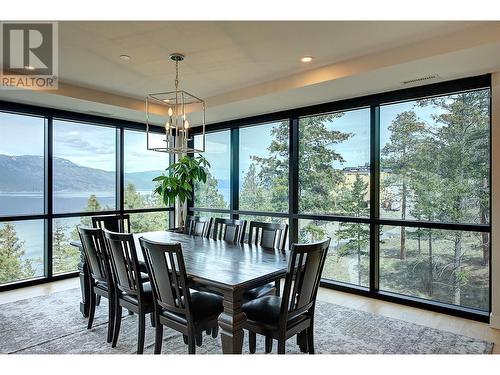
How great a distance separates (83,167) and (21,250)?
5.01 feet

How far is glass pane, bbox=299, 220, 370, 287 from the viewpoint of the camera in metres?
4.26

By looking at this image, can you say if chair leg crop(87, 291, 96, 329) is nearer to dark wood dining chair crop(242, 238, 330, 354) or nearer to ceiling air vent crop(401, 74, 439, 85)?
dark wood dining chair crop(242, 238, 330, 354)

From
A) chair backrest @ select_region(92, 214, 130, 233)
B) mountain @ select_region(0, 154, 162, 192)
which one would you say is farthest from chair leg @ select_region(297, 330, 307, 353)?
mountain @ select_region(0, 154, 162, 192)

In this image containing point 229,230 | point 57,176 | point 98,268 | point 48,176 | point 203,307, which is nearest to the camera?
point 203,307

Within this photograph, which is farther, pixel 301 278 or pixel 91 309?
pixel 91 309

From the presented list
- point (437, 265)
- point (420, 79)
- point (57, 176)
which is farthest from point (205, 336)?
point (57, 176)

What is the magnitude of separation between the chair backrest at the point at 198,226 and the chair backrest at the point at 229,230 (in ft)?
0.38

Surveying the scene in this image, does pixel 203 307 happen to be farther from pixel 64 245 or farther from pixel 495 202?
pixel 64 245

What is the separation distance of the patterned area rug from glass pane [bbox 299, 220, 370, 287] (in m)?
0.77

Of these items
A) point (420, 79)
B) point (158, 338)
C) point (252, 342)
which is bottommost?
point (252, 342)

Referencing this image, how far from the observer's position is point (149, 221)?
20.0ft

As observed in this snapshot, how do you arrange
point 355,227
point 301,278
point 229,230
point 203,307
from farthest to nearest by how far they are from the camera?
1. point 355,227
2. point 229,230
3. point 203,307
4. point 301,278
